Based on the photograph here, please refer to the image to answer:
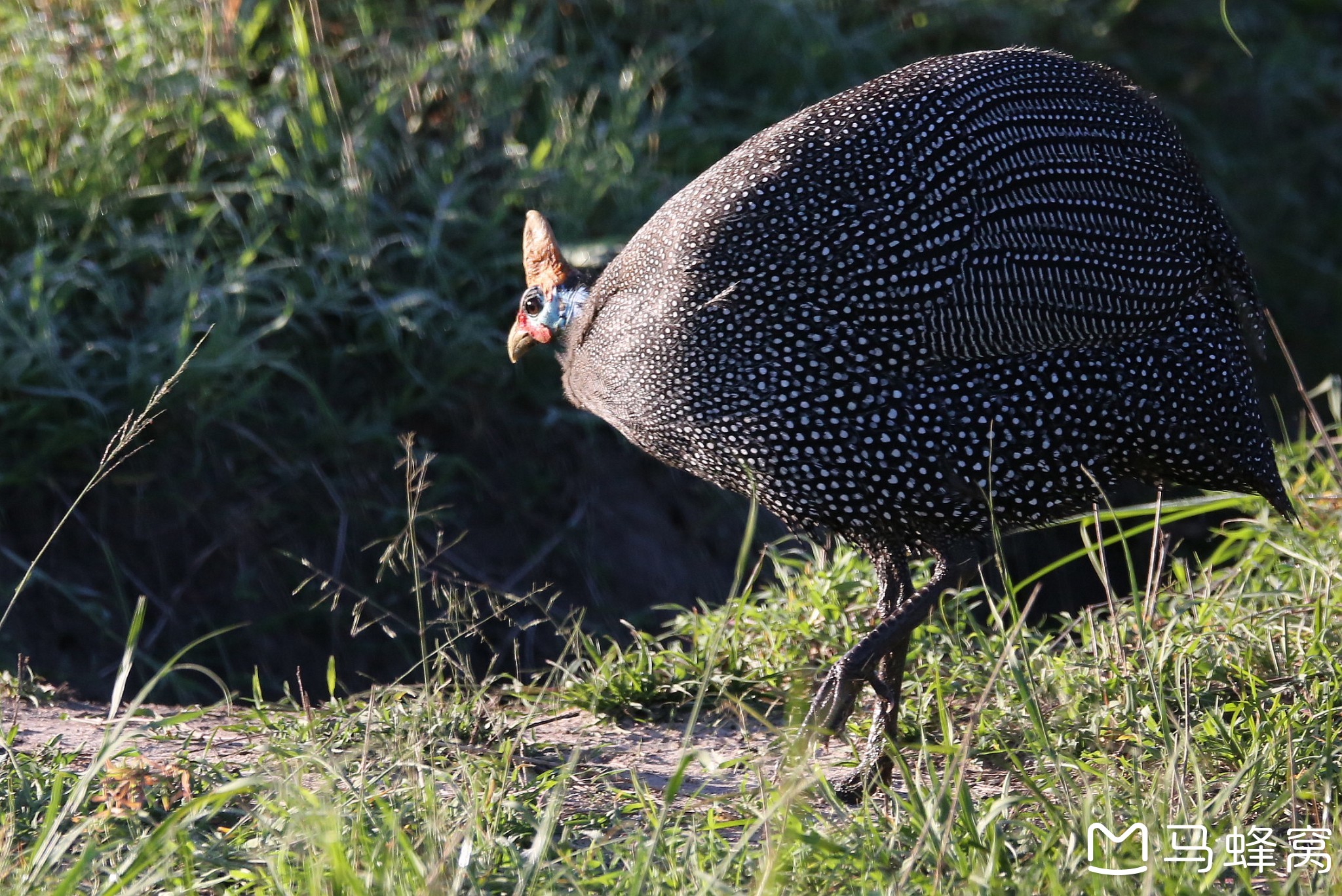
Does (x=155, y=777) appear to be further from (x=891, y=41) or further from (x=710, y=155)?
(x=891, y=41)

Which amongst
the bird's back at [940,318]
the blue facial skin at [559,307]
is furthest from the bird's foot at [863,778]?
the blue facial skin at [559,307]

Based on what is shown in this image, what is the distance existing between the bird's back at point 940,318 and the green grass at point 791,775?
32cm

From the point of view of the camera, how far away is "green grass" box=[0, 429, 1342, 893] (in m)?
1.90

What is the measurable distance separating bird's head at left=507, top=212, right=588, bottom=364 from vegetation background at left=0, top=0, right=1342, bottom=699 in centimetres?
63

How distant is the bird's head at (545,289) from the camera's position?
9.71ft

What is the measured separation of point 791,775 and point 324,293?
2.35m

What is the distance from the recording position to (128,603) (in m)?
3.51

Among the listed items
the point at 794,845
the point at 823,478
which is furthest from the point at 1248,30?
the point at 794,845

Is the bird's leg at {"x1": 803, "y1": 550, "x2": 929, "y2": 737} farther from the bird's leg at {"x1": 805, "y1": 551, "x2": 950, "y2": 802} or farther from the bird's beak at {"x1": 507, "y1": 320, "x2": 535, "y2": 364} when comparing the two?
the bird's beak at {"x1": 507, "y1": 320, "x2": 535, "y2": 364}

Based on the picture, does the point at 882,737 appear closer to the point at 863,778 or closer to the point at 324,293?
the point at 863,778

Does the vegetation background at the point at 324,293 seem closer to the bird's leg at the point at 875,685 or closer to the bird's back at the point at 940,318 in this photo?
the bird's back at the point at 940,318

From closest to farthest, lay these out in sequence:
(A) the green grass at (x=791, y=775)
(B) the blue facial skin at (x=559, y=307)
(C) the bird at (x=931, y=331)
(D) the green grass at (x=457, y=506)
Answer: (A) the green grass at (x=791, y=775), (D) the green grass at (x=457, y=506), (C) the bird at (x=931, y=331), (B) the blue facial skin at (x=559, y=307)

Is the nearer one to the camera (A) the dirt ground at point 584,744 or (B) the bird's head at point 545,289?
(A) the dirt ground at point 584,744

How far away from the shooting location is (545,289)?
3.01 metres
